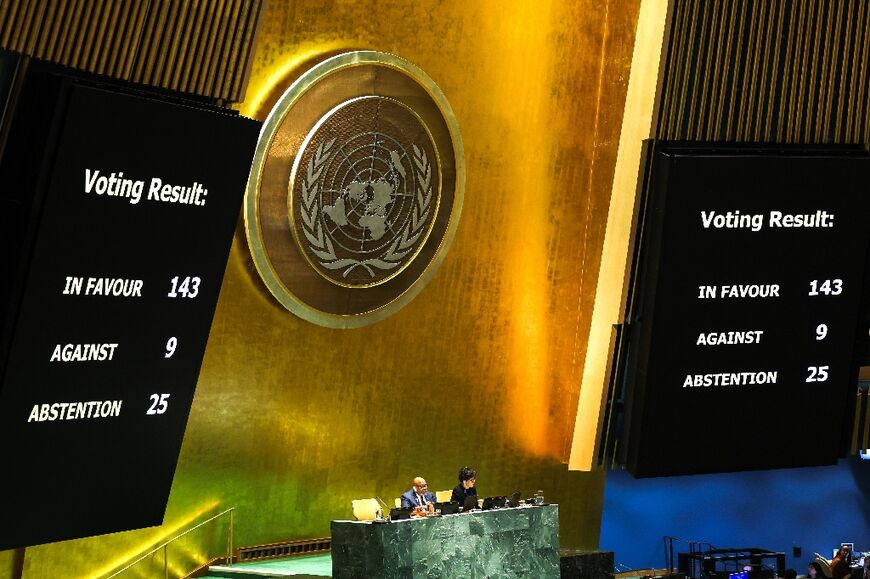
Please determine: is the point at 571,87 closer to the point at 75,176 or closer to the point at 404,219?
the point at 404,219

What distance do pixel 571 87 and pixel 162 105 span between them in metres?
5.17

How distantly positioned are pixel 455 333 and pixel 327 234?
1575 mm

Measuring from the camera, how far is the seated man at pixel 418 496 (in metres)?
9.89

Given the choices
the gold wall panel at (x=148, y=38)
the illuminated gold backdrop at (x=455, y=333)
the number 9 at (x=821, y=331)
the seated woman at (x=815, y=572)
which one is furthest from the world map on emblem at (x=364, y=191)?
the seated woman at (x=815, y=572)

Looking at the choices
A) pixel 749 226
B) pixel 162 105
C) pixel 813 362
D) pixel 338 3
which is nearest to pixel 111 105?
pixel 162 105

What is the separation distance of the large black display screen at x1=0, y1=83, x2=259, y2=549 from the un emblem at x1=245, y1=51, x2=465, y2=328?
2135mm

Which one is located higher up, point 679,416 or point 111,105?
point 111,105

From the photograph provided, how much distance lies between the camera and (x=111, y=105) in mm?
7453

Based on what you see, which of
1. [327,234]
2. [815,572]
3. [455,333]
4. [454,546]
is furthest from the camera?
[815,572]

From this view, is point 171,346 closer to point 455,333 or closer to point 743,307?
point 455,333

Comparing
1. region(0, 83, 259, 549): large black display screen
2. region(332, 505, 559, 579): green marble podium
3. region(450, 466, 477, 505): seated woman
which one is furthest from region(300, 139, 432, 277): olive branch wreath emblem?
region(332, 505, 559, 579): green marble podium

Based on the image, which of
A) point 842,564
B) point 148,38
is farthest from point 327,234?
point 842,564

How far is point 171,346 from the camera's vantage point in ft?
27.3

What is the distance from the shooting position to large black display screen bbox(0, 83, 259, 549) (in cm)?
751
